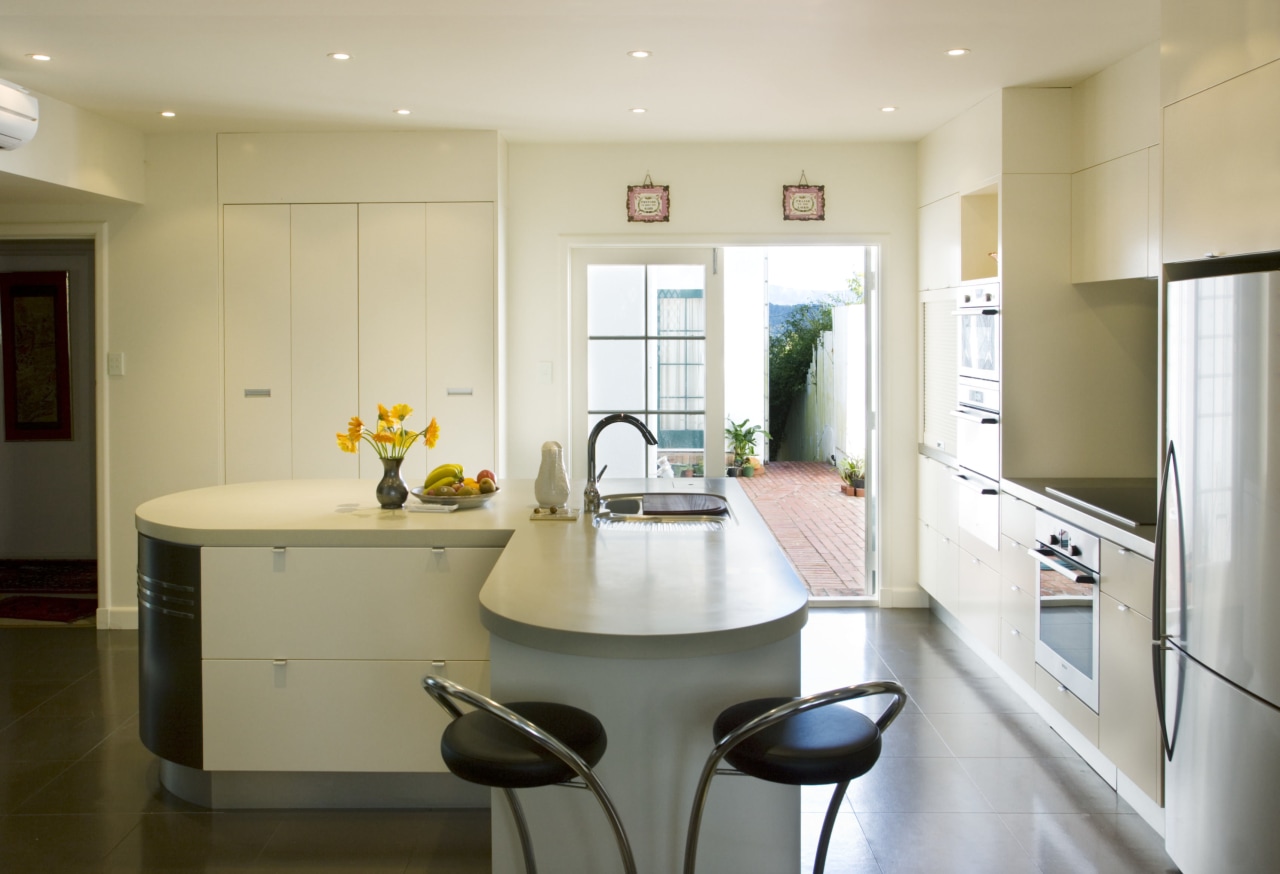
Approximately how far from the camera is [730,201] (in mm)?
5531

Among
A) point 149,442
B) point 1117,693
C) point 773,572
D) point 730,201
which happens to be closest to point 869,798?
point 1117,693

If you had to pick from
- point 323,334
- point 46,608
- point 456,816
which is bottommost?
point 456,816

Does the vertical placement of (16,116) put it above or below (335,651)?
above

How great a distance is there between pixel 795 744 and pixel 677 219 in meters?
3.94

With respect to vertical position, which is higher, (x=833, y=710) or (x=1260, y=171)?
(x=1260, y=171)

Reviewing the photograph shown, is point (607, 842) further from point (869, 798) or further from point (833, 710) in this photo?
point (869, 798)

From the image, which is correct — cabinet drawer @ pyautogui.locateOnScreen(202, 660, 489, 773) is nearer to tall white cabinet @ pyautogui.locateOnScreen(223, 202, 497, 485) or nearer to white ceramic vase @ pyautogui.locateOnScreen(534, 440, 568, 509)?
white ceramic vase @ pyautogui.locateOnScreen(534, 440, 568, 509)

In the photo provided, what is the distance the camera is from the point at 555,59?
3918 millimetres

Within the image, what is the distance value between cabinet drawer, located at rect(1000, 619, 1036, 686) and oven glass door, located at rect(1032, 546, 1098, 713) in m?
0.08

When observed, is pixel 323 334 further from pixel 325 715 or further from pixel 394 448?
pixel 325 715

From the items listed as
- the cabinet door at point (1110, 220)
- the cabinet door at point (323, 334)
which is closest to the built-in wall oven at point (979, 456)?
the cabinet door at point (1110, 220)

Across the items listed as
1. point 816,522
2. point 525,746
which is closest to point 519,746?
point 525,746

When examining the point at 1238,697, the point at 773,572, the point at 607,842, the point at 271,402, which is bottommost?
the point at 607,842

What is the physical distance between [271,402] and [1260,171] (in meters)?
4.34
